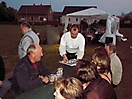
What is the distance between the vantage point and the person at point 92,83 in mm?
1828

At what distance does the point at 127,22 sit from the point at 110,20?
80.1ft

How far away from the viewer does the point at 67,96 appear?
143 cm

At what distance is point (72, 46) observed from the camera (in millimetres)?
4199

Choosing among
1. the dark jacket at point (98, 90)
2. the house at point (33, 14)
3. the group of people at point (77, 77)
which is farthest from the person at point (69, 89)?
the house at point (33, 14)

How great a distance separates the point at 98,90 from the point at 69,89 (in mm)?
530

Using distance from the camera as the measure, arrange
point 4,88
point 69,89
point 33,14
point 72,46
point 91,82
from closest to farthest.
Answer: point 69,89
point 91,82
point 4,88
point 72,46
point 33,14

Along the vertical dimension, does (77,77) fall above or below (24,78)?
above

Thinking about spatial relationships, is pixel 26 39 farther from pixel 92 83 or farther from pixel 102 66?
pixel 92 83

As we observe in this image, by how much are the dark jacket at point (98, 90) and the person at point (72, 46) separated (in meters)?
2.08

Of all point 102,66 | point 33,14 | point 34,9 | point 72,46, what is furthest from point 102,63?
point 34,9

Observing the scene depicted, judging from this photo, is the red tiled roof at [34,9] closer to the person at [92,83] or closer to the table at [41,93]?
the table at [41,93]

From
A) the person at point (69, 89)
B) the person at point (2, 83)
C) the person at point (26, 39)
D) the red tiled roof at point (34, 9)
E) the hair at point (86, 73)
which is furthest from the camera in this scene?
the red tiled roof at point (34, 9)

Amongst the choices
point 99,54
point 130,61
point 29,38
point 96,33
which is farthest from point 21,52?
point 96,33

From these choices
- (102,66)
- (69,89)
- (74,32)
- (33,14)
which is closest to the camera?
(69,89)
